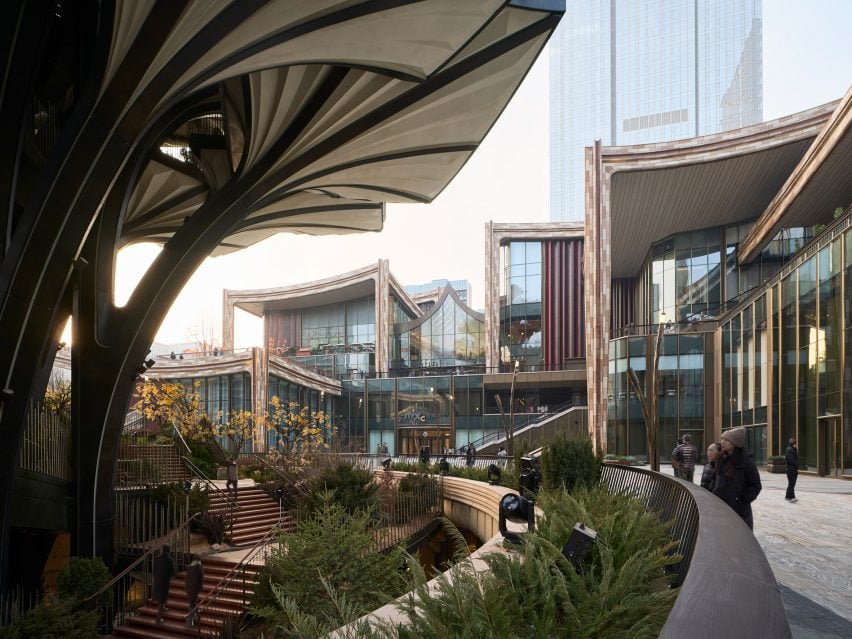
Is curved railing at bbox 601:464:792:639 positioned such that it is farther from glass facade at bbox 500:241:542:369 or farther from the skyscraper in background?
the skyscraper in background

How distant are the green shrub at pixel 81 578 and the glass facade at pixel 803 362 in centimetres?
2028

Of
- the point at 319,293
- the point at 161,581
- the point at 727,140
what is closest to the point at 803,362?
the point at 727,140

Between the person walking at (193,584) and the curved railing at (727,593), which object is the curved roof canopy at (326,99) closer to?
the person walking at (193,584)

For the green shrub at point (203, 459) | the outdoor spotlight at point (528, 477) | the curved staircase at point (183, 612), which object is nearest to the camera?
the outdoor spotlight at point (528, 477)

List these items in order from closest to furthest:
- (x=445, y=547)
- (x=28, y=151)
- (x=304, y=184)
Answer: (x=28, y=151) → (x=304, y=184) → (x=445, y=547)

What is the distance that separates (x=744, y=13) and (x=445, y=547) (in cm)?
18160

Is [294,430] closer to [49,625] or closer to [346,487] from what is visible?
[346,487]

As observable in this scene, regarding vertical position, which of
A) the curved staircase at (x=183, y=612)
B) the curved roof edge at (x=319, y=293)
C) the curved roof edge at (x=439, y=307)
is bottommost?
the curved staircase at (x=183, y=612)

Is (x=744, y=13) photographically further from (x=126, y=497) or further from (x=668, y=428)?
(x=126, y=497)

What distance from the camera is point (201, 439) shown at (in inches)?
1079

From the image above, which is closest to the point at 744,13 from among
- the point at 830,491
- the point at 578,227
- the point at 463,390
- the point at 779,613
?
the point at 578,227

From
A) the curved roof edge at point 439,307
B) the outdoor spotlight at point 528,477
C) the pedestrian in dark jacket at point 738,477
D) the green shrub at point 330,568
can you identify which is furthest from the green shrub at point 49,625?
the curved roof edge at point 439,307

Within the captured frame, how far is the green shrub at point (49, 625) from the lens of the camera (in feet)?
29.8

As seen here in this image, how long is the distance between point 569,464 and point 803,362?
615 inches
